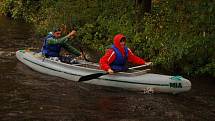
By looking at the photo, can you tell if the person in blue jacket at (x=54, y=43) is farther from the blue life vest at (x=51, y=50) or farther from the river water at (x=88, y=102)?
the river water at (x=88, y=102)

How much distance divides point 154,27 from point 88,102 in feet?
19.7

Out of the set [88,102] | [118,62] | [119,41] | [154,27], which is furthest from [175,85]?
[154,27]

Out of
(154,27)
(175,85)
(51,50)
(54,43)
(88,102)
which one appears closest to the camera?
(88,102)

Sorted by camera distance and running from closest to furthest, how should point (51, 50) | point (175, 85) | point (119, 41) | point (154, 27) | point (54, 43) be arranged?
point (175, 85) → point (119, 41) → point (54, 43) → point (51, 50) → point (154, 27)

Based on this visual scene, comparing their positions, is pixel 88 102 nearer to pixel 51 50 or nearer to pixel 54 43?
pixel 54 43

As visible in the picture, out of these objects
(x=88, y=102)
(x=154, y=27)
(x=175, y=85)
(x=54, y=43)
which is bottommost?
(x=88, y=102)

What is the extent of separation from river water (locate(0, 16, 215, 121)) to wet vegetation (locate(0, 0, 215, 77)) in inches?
33.6

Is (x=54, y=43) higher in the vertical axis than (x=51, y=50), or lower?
higher

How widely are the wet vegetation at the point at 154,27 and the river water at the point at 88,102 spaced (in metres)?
0.85

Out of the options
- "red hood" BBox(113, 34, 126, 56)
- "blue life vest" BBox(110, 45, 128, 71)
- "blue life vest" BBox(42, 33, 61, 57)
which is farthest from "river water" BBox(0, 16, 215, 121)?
"red hood" BBox(113, 34, 126, 56)

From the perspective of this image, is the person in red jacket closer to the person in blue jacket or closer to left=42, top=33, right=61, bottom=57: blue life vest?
the person in blue jacket

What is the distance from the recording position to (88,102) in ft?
35.1

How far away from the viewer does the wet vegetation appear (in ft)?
43.2

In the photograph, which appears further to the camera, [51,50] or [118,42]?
[51,50]
